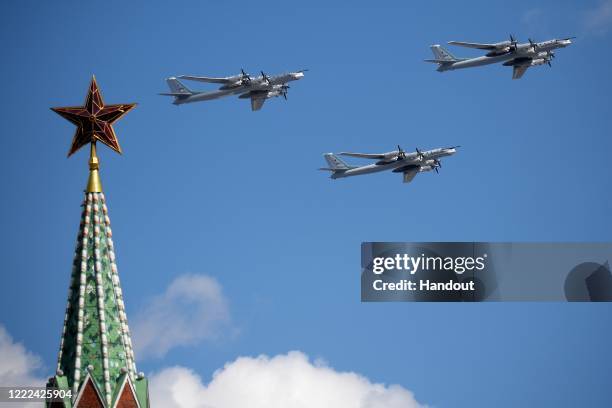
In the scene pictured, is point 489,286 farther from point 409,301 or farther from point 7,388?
point 7,388

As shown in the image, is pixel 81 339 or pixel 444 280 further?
pixel 444 280

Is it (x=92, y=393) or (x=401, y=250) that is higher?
(x=401, y=250)

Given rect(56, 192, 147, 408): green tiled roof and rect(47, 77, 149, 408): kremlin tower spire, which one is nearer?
rect(47, 77, 149, 408): kremlin tower spire

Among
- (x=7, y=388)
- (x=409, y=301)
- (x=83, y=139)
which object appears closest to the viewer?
(x=7, y=388)

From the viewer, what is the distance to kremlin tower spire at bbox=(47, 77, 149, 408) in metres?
122

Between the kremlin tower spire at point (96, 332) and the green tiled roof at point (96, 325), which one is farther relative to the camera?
the green tiled roof at point (96, 325)

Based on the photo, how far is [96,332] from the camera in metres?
124

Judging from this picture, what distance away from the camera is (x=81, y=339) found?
12331 cm

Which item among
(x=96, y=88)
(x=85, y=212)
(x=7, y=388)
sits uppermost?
(x=96, y=88)

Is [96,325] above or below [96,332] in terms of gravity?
above

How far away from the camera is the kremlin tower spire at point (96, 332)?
12244cm

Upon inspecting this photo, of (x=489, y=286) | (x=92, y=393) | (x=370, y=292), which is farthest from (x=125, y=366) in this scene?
(x=489, y=286)

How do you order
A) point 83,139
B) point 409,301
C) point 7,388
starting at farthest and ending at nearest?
1. point 409,301
2. point 83,139
3. point 7,388

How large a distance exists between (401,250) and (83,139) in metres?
35.6
